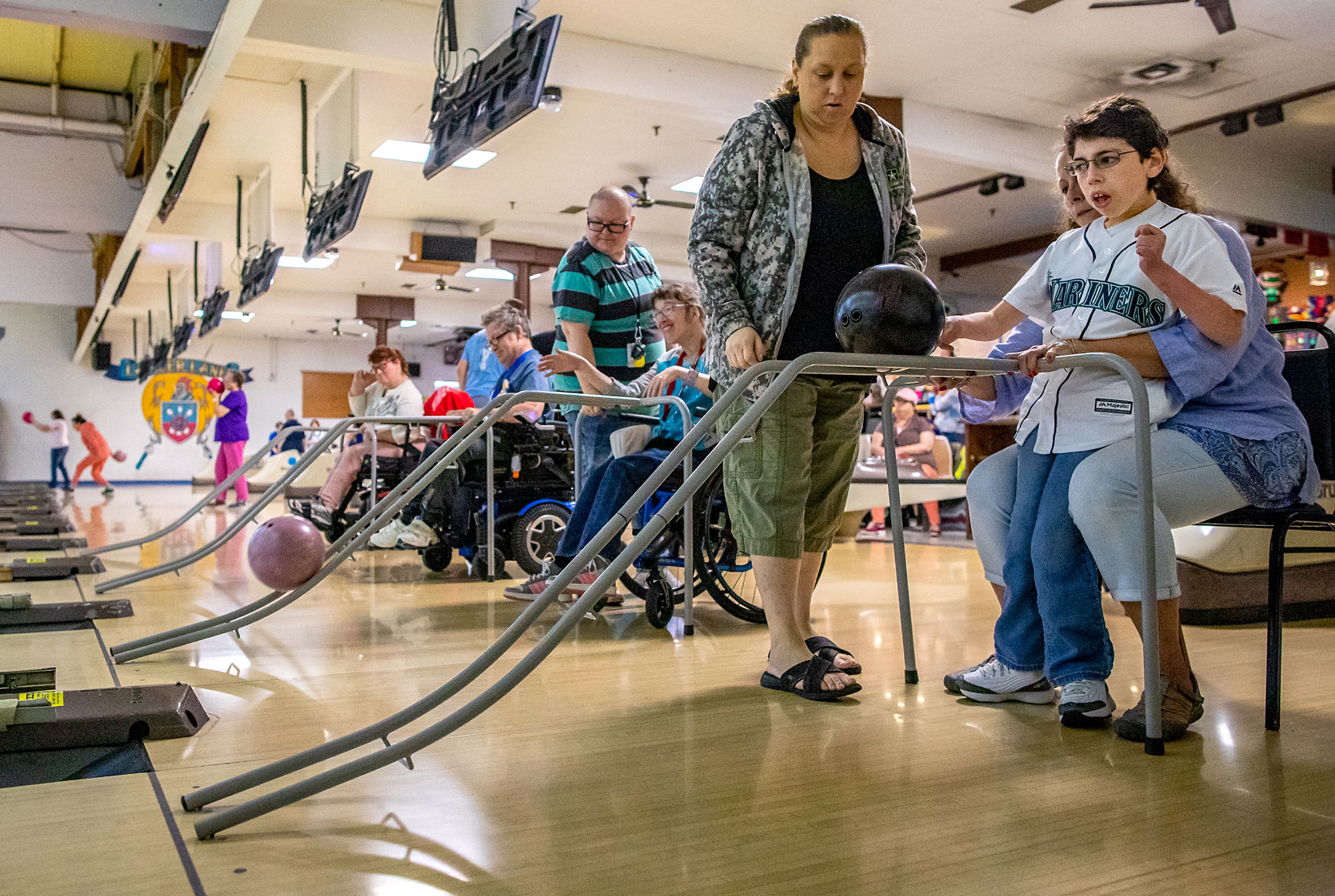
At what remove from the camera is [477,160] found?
9617mm

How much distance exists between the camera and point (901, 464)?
744 centimetres

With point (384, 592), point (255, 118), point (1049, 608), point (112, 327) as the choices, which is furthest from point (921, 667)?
point (112, 327)

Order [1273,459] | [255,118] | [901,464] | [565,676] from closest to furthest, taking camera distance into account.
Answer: [1273,459], [565,676], [901,464], [255,118]

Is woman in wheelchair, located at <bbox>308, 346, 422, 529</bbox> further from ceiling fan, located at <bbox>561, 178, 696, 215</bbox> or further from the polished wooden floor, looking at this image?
ceiling fan, located at <bbox>561, 178, 696, 215</bbox>

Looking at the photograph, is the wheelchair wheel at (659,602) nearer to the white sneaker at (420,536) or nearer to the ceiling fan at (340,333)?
the white sneaker at (420,536)

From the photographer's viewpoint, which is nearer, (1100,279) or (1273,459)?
(1273,459)

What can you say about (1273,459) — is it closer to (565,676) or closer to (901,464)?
(565,676)

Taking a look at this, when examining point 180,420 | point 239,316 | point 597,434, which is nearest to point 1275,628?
point 597,434

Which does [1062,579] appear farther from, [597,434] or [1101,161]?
[597,434]

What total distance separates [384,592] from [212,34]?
3993 millimetres

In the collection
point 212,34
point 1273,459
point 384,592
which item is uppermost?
point 212,34

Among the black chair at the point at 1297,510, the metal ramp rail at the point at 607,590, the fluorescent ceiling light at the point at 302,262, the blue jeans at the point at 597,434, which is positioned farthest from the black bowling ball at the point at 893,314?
the fluorescent ceiling light at the point at 302,262

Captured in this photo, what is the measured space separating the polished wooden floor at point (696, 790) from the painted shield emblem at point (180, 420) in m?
21.3

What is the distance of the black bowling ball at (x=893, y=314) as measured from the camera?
1.72 meters
